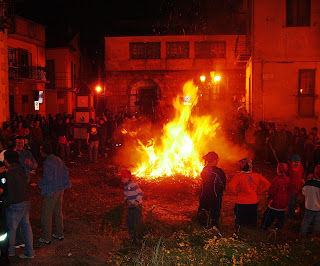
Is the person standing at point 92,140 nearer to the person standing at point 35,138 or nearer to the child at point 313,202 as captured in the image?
the person standing at point 35,138

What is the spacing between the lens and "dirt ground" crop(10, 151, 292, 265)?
6562 millimetres

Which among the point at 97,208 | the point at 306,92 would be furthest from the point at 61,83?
the point at 97,208

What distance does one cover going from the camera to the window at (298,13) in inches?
765

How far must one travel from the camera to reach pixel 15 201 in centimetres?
606

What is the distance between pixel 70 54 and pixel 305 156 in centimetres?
2805

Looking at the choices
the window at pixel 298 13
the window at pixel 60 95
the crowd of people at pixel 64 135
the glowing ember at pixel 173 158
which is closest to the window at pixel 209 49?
the window at pixel 298 13

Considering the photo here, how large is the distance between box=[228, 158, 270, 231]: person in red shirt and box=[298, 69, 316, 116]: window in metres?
14.4

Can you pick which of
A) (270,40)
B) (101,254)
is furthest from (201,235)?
(270,40)

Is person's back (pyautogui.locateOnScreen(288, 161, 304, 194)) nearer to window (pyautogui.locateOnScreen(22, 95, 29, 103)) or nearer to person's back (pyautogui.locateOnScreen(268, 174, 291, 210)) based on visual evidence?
person's back (pyautogui.locateOnScreen(268, 174, 291, 210))

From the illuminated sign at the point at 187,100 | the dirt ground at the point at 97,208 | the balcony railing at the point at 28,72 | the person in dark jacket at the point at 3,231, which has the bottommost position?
the dirt ground at the point at 97,208

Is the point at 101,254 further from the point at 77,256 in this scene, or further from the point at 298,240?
the point at 298,240

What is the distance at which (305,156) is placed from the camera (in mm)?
12328

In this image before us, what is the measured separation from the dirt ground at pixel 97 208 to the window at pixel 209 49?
58.9ft

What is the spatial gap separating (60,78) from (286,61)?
22.1m
